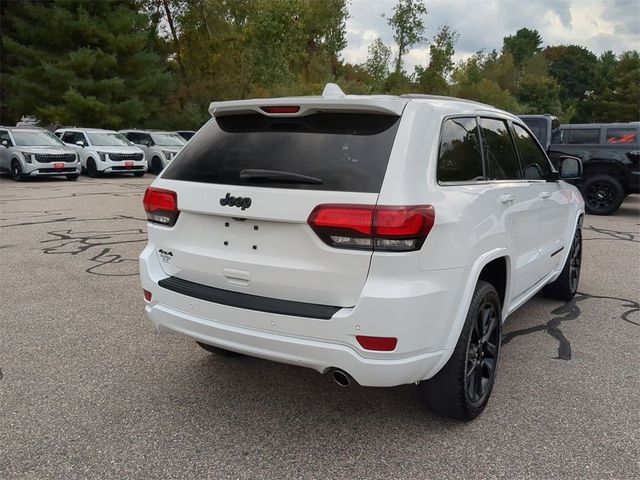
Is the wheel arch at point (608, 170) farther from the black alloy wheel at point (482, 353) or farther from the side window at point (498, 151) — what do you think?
the black alloy wheel at point (482, 353)

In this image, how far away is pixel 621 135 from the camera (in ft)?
38.8

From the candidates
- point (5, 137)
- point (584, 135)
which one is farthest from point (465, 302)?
point (5, 137)

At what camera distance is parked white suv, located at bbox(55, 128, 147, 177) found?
758 inches

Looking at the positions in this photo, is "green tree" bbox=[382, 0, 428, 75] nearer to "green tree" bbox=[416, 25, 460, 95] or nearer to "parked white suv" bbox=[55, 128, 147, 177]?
"green tree" bbox=[416, 25, 460, 95]

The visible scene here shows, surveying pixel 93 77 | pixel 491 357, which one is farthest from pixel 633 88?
pixel 491 357

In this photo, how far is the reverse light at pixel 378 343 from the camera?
2.49 metres

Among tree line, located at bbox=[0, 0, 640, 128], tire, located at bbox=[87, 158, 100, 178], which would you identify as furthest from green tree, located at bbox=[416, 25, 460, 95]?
tire, located at bbox=[87, 158, 100, 178]

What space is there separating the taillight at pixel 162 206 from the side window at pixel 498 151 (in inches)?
74.1

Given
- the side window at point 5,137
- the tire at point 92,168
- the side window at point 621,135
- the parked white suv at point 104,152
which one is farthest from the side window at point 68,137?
the side window at point 621,135

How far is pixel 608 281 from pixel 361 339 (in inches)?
195

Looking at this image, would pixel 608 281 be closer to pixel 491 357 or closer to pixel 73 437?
pixel 491 357

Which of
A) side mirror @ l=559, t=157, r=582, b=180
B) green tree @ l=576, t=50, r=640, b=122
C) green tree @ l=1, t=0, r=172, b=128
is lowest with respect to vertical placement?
green tree @ l=576, t=50, r=640, b=122

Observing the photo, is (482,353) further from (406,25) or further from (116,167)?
(406,25)

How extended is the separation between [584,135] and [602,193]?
1481 mm
